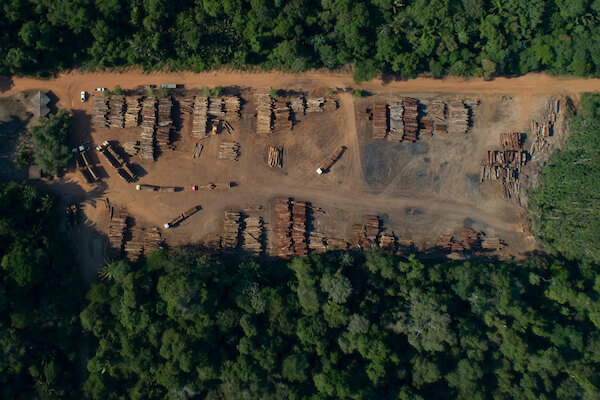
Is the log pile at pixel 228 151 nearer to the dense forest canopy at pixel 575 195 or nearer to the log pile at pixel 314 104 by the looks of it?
the log pile at pixel 314 104

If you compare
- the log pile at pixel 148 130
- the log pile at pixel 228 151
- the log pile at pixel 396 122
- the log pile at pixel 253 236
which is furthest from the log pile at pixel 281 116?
the log pile at pixel 148 130

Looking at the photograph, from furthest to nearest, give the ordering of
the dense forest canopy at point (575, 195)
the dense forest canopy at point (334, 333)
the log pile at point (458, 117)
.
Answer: the log pile at point (458, 117) < the dense forest canopy at point (575, 195) < the dense forest canopy at point (334, 333)

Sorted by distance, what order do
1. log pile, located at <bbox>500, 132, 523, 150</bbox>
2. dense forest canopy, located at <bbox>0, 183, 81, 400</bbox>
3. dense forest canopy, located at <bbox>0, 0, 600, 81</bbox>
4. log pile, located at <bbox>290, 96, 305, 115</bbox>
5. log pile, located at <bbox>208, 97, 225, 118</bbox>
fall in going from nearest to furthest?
dense forest canopy, located at <bbox>0, 183, 81, 400</bbox> < dense forest canopy, located at <bbox>0, 0, 600, 81</bbox> < log pile, located at <bbox>208, 97, 225, 118</bbox> < log pile, located at <bbox>290, 96, 305, 115</bbox> < log pile, located at <bbox>500, 132, 523, 150</bbox>

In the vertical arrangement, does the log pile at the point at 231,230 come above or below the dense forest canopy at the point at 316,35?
below

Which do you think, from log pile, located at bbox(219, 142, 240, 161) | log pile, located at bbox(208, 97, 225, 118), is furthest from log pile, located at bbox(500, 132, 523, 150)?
log pile, located at bbox(208, 97, 225, 118)

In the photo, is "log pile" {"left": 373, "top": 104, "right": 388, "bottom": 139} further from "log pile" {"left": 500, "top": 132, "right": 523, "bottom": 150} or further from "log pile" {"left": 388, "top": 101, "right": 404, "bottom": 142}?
"log pile" {"left": 500, "top": 132, "right": 523, "bottom": 150}

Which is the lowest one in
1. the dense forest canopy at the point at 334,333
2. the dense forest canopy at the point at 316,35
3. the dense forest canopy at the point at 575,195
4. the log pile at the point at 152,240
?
the dense forest canopy at the point at 334,333

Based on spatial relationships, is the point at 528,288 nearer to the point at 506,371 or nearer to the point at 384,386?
the point at 506,371
